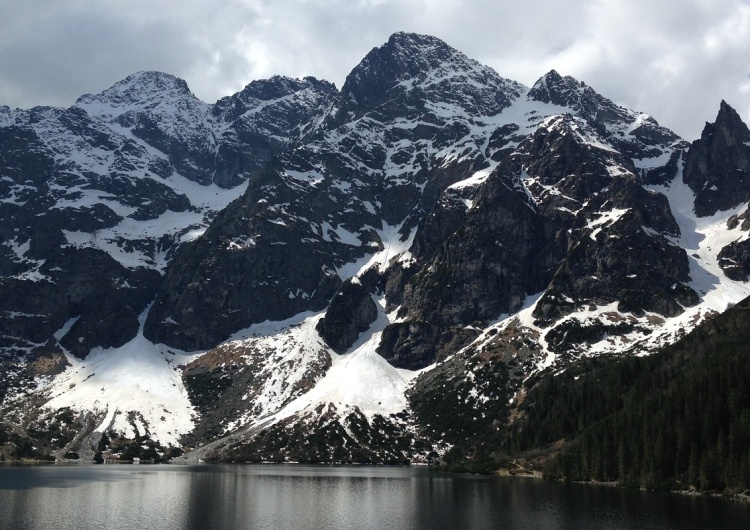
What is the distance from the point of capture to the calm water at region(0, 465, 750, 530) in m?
90.9

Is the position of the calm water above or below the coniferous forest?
below

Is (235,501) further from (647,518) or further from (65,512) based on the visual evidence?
(647,518)

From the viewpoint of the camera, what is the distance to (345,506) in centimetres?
11312

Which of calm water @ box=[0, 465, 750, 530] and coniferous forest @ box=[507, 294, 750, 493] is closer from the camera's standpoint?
calm water @ box=[0, 465, 750, 530]

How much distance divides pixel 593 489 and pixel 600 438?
27932 mm

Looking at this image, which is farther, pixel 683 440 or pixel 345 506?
pixel 683 440

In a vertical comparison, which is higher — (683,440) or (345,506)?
(683,440)

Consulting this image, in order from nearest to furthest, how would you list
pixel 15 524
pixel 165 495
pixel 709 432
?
pixel 15 524
pixel 165 495
pixel 709 432

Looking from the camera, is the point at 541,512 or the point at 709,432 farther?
the point at 709,432

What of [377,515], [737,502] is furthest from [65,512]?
[737,502]

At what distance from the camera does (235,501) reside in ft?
382

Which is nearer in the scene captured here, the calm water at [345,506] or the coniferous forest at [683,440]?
the calm water at [345,506]

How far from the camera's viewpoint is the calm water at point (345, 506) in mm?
90875

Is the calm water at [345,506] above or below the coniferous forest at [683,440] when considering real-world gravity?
below
